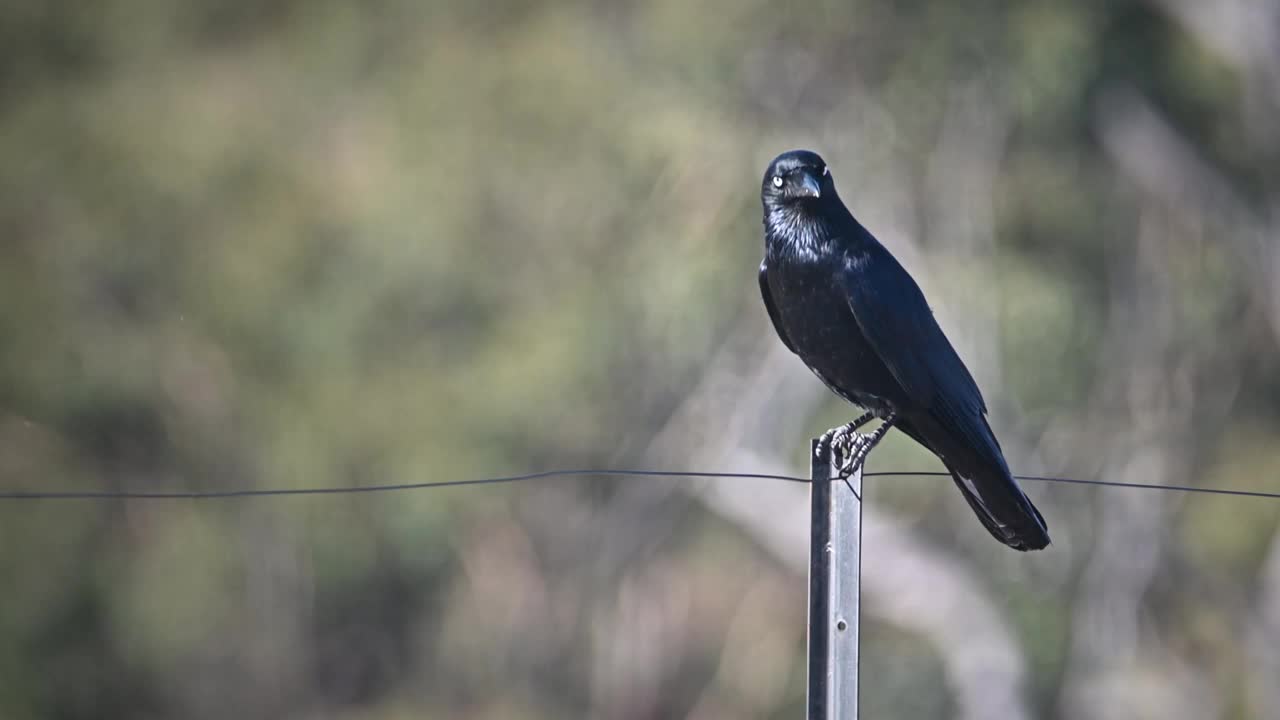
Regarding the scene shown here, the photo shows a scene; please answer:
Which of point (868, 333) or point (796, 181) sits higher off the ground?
point (796, 181)

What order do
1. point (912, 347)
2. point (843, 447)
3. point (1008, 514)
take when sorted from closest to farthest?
1. point (843, 447)
2. point (1008, 514)
3. point (912, 347)

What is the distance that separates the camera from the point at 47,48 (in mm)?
16641

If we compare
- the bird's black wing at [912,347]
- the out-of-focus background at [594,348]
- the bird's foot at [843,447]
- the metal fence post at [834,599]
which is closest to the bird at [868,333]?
the bird's black wing at [912,347]

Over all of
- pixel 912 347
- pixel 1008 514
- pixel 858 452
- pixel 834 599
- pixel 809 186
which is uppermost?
pixel 809 186

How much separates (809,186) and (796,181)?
6 centimetres

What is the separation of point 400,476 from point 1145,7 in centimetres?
734

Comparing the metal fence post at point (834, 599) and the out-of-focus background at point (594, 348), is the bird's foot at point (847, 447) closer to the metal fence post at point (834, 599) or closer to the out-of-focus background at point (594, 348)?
the metal fence post at point (834, 599)

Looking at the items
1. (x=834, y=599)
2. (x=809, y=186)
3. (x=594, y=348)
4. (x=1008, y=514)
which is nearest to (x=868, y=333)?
(x=809, y=186)

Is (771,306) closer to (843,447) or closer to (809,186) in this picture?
(809,186)

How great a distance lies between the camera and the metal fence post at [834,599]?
2836mm

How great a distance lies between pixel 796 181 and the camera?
4316 mm

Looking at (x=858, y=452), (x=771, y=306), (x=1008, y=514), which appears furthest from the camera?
(x=771, y=306)

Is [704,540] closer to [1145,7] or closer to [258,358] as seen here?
[258,358]

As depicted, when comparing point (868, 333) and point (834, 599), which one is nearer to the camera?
point (834, 599)
